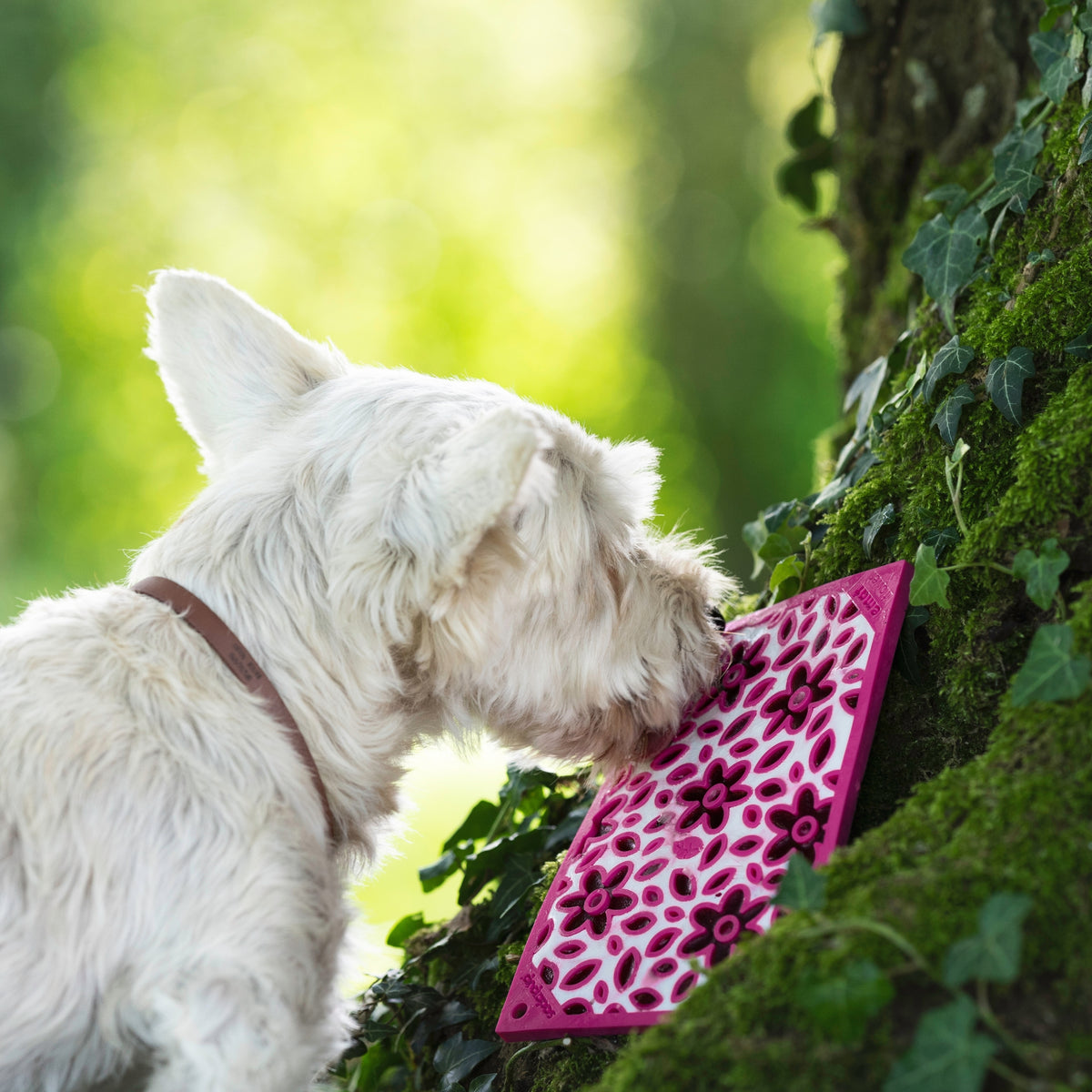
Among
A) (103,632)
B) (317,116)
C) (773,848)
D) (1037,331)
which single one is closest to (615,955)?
(773,848)

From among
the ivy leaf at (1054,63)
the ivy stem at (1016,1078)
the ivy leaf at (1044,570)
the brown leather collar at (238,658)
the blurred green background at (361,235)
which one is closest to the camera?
the ivy stem at (1016,1078)

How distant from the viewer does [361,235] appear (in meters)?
11.8

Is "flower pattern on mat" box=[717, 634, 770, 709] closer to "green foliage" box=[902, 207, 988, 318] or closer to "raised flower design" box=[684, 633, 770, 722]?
"raised flower design" box=[684, 633, 770, 722]

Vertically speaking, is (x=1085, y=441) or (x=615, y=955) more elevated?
(x=1085, y=441)

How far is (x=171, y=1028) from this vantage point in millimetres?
1376

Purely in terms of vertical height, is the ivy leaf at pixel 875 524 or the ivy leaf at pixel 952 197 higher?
the ivy leaf at pixel 952 197

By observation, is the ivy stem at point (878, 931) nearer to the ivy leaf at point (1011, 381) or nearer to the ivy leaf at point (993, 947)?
the ivy leaf at point (993, 947)

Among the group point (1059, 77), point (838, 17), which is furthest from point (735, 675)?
point (838, 17)

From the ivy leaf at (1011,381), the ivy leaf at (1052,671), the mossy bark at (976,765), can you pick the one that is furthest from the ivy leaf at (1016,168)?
the ivy leaf at (1052,671)

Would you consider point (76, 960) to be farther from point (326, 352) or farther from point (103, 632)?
point (326, 352)

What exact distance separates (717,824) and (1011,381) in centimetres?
91

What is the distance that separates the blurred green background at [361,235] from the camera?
11336mm

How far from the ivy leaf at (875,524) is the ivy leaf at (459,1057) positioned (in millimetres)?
1183

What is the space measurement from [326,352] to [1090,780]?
5.37 ft
